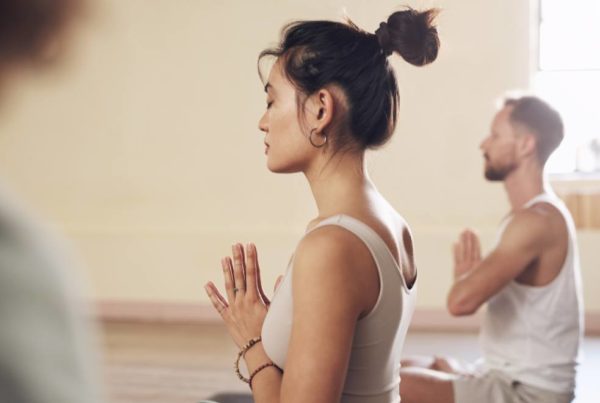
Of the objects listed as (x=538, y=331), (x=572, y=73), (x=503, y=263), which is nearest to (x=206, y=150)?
(x=572, y=73)

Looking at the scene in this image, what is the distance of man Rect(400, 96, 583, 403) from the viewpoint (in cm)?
233

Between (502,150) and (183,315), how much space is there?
351cm

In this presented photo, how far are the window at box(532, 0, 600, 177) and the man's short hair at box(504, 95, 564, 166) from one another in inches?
112

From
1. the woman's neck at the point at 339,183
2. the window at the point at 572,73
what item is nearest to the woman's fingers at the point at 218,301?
the woman's neck at the point at 339,183

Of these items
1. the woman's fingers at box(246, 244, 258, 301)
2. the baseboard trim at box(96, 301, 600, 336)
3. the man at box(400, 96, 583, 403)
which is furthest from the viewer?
the baseboard trim at box(96, 301, 600, 336)

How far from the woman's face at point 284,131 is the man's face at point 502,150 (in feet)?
4.46

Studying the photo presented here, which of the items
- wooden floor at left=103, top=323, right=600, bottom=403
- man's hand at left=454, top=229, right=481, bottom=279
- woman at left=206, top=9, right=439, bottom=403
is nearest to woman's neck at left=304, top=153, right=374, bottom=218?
woman at left=206, top=9, right=439, bottom=403

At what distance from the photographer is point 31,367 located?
407 millimetres

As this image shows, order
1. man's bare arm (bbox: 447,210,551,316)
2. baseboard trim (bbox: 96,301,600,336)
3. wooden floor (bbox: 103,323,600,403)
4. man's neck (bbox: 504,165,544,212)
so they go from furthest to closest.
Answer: baseboard trim (bbox: 96,301,600,336) → wooden floor (bbox: 103,323,600,403) → man's neck (bbox: 504,165,544,212) → man's bare arm (bbox: 447,210,551,316)

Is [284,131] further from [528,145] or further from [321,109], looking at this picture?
[528,145]

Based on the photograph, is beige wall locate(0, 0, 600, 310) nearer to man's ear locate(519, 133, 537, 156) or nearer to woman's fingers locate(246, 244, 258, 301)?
man's ear locate(519, 133, 537, 156)

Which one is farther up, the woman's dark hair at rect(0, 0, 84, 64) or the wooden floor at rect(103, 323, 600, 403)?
the woman's dark hair at rect(0, 0, 84, 64)

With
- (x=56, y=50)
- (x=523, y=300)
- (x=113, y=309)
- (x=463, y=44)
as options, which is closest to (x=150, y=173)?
(x=113, y=309)

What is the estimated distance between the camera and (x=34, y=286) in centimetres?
40
